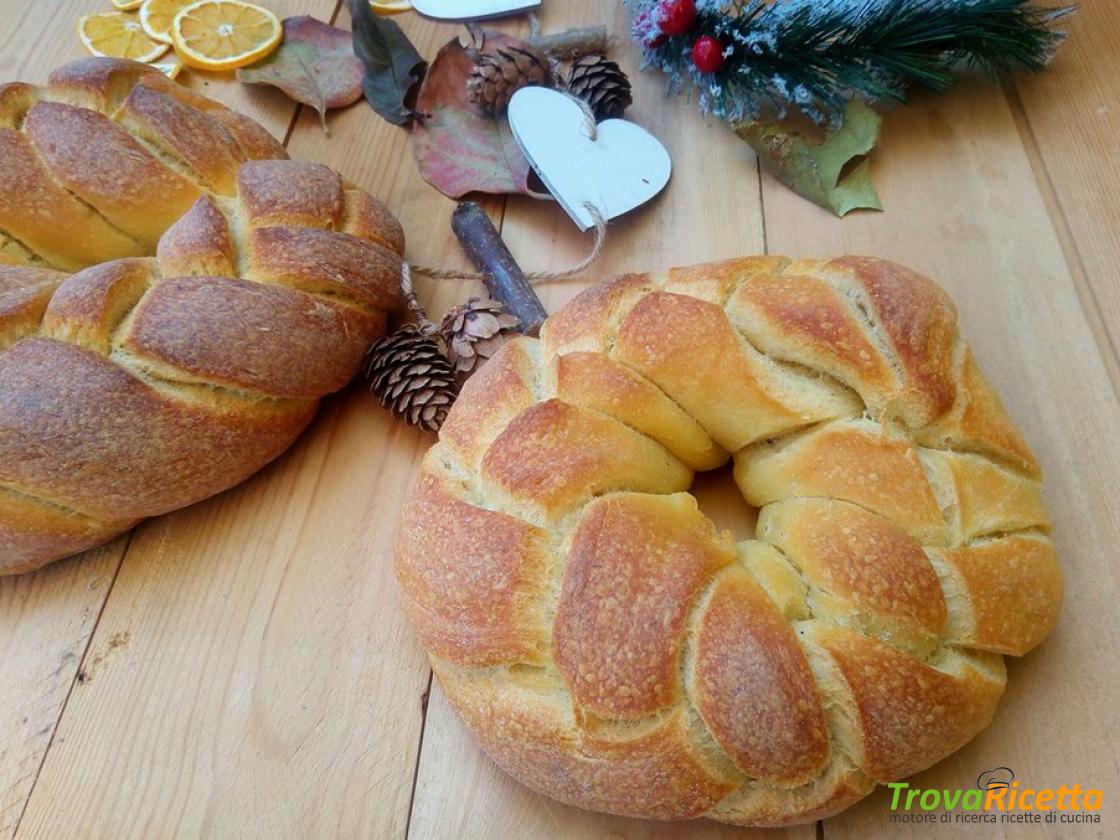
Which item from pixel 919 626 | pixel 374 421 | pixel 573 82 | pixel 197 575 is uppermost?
pixel 573 82

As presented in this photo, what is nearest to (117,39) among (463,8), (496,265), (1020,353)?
(463,8)

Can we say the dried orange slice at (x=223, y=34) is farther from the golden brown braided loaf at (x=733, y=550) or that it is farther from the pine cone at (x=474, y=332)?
the golden brown braided loaf at (x=733, y=550)

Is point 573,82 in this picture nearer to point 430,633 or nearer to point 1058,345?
point 1058,345

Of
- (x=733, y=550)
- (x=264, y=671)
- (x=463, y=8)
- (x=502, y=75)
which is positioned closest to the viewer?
(x=733, y=550)

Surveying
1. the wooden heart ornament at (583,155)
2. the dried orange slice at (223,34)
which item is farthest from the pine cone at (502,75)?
the dried orange slice at (223,34)

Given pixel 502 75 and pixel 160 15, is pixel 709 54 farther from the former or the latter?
pixel 160 15

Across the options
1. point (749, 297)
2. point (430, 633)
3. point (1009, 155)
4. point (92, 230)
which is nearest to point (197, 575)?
point (430, 633)

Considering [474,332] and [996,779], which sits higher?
[474,332]
